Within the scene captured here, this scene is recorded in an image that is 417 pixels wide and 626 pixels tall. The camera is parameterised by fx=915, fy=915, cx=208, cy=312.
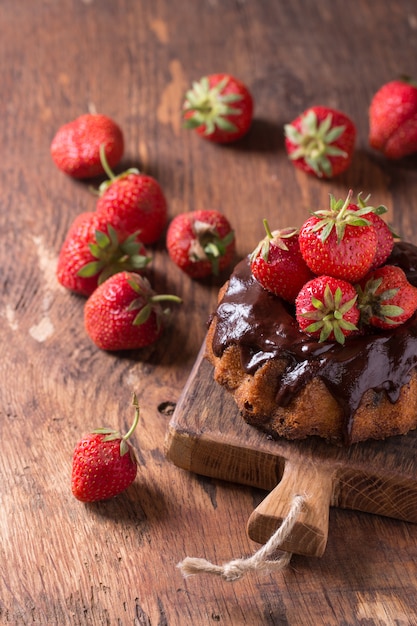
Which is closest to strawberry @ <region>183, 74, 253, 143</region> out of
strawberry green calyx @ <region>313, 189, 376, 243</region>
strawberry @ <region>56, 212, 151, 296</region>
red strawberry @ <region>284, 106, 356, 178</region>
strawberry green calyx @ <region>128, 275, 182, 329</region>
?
red strawberry @ <region>284, 106, 356, 178</region>

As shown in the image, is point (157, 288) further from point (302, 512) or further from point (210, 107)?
point (302, 512)

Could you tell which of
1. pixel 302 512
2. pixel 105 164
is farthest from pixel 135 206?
pixel 302 512

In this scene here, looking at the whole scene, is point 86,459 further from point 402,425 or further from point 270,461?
point 402,425

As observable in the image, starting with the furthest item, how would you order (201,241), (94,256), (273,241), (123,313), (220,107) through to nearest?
(220,107), (201,241), (94,256), (123,313), (273,241)

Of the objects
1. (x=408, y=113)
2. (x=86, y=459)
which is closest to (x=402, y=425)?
(x=86, y=459)

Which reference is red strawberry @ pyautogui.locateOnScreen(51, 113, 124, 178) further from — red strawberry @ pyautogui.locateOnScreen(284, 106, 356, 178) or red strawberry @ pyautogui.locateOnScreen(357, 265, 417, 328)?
red strawberry @ pyautogui.locateOnScreen(357, 265, 417, 328)

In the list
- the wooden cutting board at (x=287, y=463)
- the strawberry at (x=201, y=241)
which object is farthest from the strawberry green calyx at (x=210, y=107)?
the wooden cutting board at (x=287, y=463)
